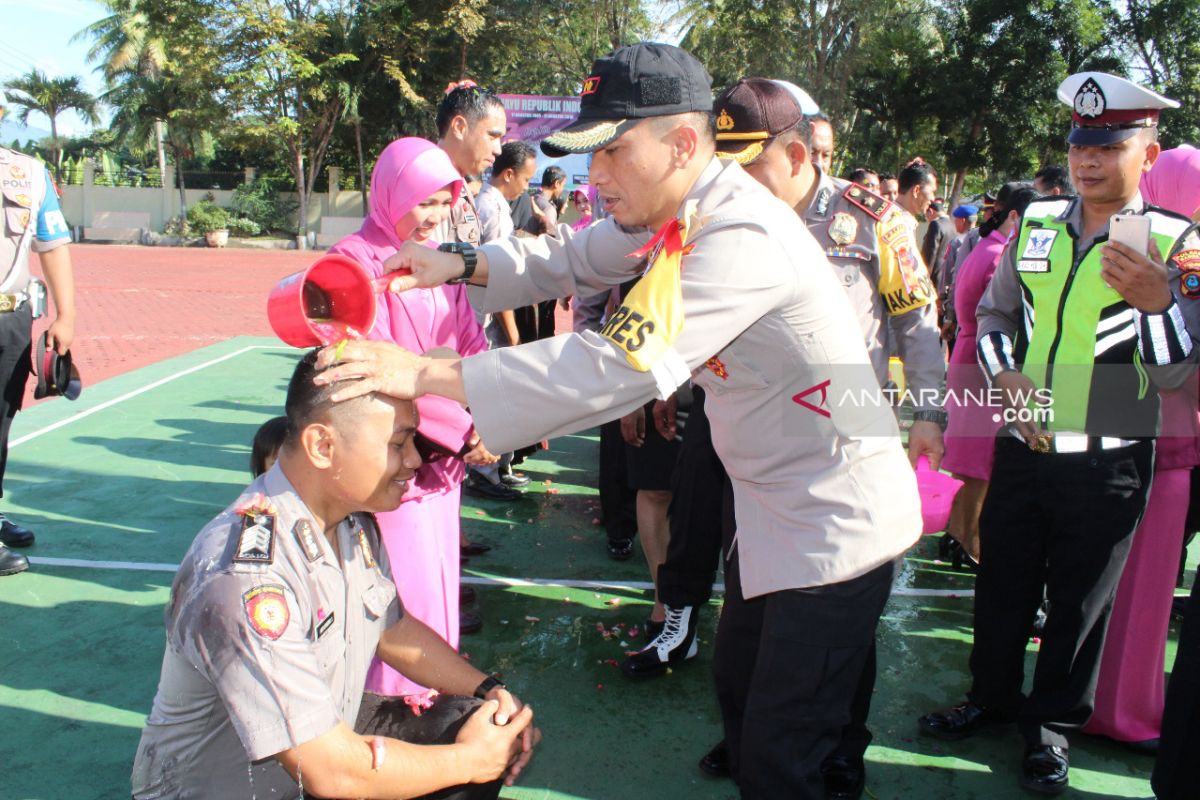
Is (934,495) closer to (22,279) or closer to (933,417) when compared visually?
(933,417)

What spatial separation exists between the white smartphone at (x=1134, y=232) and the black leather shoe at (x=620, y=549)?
301 cm

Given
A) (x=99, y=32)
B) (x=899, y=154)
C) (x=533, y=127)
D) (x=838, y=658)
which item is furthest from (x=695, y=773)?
→ (x=99, y=32)

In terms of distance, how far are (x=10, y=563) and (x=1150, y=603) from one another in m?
4.86

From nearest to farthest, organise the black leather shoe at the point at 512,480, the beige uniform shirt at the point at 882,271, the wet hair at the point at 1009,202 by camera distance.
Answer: the beige uniform shirt at the point at 882,271
the wet hair at the point at 1009,202
the black leather shoe at the point at 512,480

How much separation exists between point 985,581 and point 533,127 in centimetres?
2271

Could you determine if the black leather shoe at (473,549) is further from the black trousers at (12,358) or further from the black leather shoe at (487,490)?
the black trousers at (12,358)

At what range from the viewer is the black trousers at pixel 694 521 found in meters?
3.60

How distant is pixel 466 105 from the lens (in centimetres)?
447

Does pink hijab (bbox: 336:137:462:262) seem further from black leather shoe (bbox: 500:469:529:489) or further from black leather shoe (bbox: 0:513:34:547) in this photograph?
black leather shoe (bbox: 500:469:529:489)

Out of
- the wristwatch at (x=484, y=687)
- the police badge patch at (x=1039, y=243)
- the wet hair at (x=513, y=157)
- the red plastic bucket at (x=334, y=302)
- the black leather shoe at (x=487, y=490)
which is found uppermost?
the wet hair at (x=513, y=157)

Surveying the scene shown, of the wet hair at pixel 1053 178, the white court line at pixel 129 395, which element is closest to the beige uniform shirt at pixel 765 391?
the wet hair at pixel 1053 178

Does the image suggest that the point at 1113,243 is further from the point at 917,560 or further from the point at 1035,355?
the point at 917,560

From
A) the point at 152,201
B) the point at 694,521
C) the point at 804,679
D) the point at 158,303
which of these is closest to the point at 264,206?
the point at 152,201

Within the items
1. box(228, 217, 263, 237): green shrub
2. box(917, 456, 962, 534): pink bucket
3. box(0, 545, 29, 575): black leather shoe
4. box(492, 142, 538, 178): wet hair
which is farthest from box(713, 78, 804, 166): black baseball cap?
box(228, 217, 263, 237): green shrub
